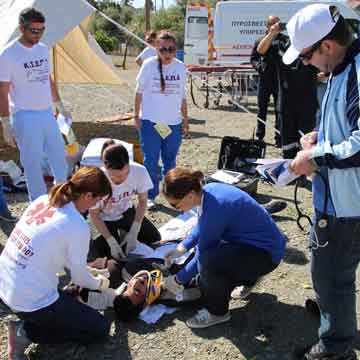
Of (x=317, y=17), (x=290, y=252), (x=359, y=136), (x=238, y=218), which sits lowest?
(x=290, y=252)

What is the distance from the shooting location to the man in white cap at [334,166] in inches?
78.0

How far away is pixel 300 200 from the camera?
17.1ft

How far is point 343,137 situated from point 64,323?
5.70 feet

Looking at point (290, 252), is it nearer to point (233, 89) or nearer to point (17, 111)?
point (17, 111)

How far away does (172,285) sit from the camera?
316cm

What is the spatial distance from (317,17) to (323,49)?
0.13 m

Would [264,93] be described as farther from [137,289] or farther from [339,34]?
[339,34]

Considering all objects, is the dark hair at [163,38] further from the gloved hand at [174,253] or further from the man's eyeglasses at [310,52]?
the man's eyeglasses at [310,52]

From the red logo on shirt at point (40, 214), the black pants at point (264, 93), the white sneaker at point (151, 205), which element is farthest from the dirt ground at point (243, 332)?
the black pants at point (264, 93)

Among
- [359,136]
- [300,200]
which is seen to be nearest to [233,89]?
[300,200]

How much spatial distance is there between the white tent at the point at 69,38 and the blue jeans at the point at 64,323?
336 centimetres

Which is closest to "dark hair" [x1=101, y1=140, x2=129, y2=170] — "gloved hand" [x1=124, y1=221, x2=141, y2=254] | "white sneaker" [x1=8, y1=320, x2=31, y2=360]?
"gloved hand" [x1=124, y1=221, x2=141, y2=254]

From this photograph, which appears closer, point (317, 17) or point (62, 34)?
point (317, 17)

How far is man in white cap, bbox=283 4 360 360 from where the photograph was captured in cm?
198
